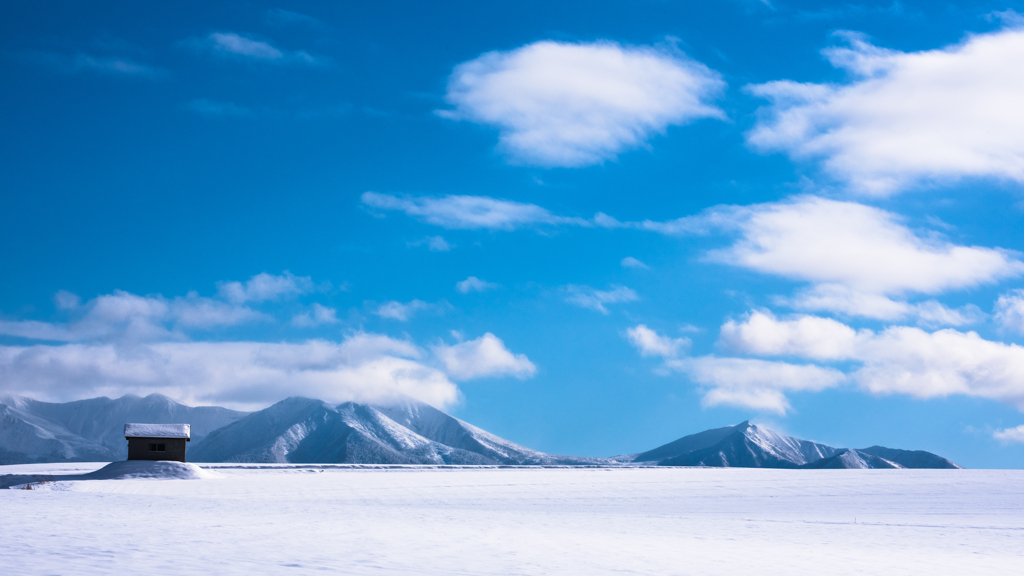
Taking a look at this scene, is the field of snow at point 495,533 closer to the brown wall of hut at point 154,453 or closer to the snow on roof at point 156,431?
the brown wall of hut at point 154,453

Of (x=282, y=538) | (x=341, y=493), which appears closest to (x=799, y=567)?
(x=282, y=538)

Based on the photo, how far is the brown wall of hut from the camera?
53906 mm

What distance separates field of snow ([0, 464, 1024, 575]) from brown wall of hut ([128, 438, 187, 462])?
12400mm

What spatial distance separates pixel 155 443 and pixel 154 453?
2.41 ft

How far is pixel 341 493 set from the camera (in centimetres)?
4091

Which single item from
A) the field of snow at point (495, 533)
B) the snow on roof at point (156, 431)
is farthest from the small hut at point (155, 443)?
the field of snow at point (495, 533)

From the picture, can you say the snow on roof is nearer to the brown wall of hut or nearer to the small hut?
the small hut

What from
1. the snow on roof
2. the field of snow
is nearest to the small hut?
the snow on roof

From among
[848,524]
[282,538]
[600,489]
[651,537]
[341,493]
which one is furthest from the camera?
[600,489]

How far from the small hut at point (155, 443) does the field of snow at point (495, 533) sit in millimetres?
12421

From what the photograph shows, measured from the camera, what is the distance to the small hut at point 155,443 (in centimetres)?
5394

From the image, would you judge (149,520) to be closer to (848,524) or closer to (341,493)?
(341,493)

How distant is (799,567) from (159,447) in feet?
166

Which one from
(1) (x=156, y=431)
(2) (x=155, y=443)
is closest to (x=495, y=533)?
(2) (x=155, y=443)
